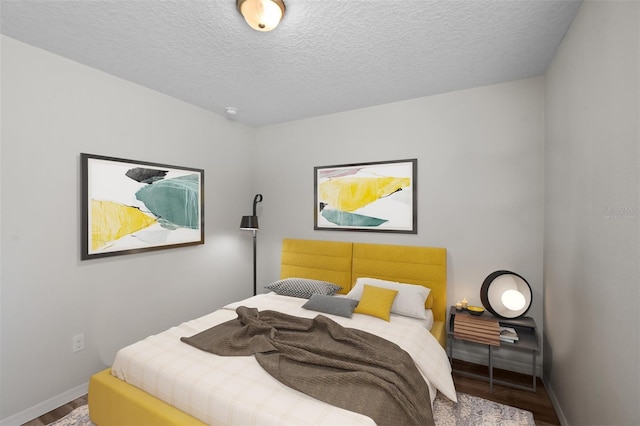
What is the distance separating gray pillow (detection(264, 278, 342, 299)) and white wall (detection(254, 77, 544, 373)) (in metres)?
0.64

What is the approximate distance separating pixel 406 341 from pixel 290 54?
223cm

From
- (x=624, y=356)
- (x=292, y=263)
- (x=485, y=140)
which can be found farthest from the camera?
(x=292, y=263)

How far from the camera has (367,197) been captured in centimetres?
336

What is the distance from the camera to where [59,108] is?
A: 2.30 meters

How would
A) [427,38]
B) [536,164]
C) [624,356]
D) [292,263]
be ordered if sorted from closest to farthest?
[624,356] < [427,38] < [536,164] < [292,263]

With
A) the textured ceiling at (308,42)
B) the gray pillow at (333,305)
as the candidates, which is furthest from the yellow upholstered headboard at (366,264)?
the textured ceiling at (308,42)

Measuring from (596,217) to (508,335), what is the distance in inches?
50.0

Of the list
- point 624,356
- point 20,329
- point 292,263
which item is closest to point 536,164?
point 624,356

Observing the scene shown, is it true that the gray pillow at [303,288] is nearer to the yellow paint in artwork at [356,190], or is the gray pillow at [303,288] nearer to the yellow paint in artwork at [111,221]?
the yellow paint in artwork at [356,190]

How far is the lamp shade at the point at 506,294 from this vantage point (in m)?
2.49

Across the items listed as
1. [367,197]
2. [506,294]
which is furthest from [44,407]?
[506,294]

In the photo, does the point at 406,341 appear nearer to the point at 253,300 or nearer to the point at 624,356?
the point at 624,356

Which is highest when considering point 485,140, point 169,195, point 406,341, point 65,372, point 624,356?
point 485,140

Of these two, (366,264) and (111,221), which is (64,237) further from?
(366,264)
